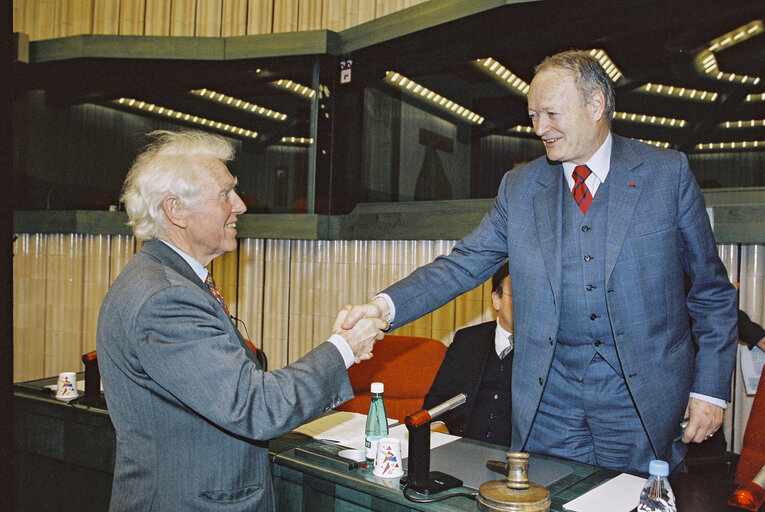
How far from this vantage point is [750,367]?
3043 mm

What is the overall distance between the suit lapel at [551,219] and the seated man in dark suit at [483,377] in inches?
33.8

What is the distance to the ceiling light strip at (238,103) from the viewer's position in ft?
14.3

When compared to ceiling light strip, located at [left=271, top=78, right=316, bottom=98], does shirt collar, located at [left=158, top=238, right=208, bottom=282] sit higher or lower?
lower

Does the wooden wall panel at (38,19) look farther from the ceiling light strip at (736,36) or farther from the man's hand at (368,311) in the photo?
the ceiling light strip at (736,36)

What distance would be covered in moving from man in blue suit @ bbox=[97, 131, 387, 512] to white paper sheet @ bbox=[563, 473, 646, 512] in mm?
640

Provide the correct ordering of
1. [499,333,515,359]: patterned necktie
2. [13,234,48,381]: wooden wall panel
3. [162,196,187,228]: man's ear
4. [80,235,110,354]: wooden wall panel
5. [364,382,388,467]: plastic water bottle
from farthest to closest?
[13,234,48,381]: wooden wall panel
[80,235,110,354]: wooden wall panel
[499,333,515,359]: patterned necktie
[364,382,388,467]: plastic water bottle
[162,196,187,228]: man's ear

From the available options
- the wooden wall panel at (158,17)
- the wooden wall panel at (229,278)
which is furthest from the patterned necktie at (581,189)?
the wooden wall panel at (158,17)

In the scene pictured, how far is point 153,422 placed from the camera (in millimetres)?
1507

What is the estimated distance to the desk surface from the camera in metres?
1.53

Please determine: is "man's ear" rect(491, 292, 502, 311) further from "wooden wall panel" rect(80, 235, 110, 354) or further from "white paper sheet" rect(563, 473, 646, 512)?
"wooden wall panel" rect(80, 235, 110, 354)

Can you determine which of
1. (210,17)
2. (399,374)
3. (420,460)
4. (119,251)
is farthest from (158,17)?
(420,460)

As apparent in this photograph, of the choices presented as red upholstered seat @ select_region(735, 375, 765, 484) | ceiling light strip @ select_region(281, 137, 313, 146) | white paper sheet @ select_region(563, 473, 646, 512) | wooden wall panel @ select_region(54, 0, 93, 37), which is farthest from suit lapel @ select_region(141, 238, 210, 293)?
wooden wall panel @ select_region(54, 0, 93, 37)

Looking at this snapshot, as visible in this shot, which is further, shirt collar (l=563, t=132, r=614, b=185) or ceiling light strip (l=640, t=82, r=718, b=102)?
ceiling light strip (l=640, t=82, r=718, b=102)

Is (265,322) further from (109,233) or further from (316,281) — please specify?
(109,233)
